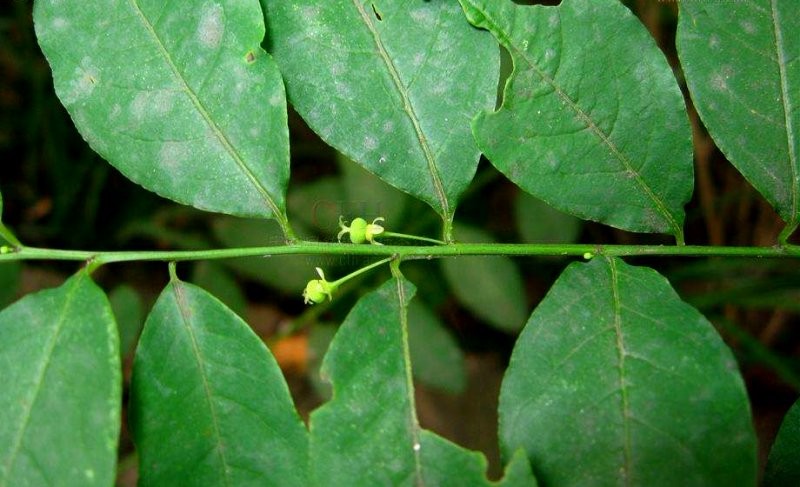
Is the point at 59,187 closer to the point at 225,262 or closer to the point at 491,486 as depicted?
the point at 225,262

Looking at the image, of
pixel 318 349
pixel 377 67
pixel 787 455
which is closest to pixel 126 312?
pixel 318 349

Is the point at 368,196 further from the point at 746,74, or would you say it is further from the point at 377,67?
the point at 746,74

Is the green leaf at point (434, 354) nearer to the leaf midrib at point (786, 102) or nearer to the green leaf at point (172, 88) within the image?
the green leaf at point (172, 88)

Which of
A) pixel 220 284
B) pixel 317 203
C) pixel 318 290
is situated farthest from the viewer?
pixel 220 284

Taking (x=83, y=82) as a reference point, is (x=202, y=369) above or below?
below

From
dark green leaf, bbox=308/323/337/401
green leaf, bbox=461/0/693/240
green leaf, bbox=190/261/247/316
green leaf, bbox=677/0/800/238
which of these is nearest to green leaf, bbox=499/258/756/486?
green leaf, bbox=461/0/693/240

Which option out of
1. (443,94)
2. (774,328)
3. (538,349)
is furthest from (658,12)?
(538,349)
